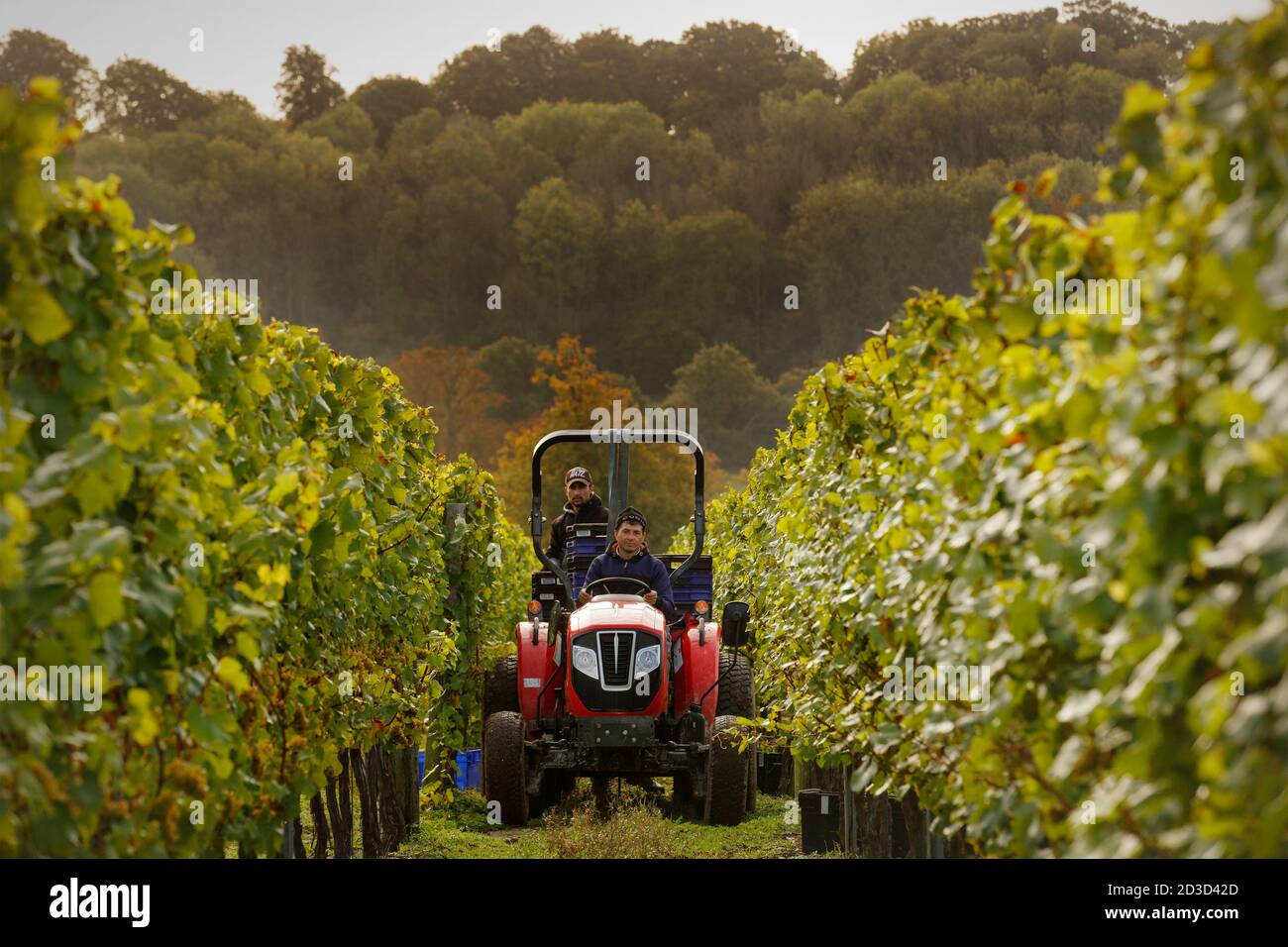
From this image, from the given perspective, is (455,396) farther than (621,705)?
Yes

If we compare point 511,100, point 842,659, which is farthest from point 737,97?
point 842,659

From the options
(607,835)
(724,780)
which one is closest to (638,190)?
(724,780)

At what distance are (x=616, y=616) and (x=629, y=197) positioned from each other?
2936 inches

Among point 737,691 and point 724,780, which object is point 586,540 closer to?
point 737,691

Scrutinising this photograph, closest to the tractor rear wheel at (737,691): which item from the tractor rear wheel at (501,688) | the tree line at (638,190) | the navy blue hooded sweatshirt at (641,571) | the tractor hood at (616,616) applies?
the navy blue hooded sweatshirt at (641,571)

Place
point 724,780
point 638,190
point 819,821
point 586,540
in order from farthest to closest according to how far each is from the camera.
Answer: point 638,190 < point 586,540 < point 724,780 < point 819,821

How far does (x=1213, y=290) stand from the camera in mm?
2592

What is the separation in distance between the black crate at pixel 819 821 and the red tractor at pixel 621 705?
447 millimetres

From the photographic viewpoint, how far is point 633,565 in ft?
31.6

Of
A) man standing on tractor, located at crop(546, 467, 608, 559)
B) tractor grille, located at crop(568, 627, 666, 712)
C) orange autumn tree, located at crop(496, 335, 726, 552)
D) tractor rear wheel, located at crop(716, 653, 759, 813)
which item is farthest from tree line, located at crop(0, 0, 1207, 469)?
tractor grille, located at crop(568, 627, 666, 712)

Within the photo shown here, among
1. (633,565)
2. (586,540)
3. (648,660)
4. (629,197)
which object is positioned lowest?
(648,660)

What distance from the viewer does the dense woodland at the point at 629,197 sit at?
2608 inches

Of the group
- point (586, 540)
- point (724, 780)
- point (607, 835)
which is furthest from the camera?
point (586, 540)
